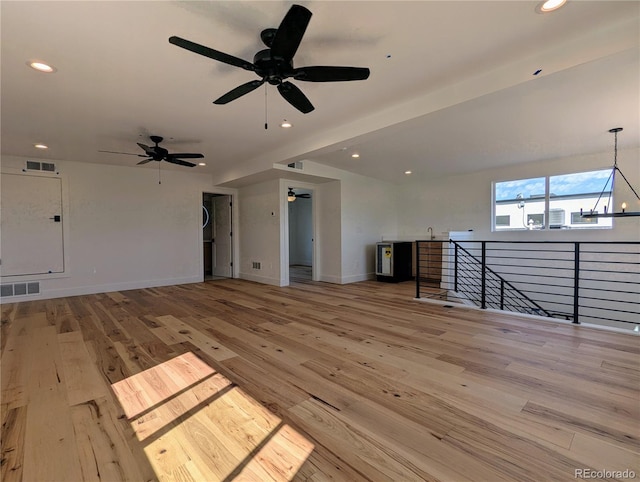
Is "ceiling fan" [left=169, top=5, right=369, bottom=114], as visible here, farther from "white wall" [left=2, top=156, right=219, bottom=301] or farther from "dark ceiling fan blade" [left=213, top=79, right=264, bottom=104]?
"white wall" [left=2, top=156, right=219, bottom=301]

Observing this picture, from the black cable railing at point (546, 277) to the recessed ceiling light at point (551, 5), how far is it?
309 centimetres

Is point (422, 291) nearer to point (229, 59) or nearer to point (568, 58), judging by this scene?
point (568, 58)

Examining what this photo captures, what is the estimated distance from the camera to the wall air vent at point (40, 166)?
529cm

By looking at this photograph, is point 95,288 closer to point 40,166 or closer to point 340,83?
point 40,166

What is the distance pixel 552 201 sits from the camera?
5.86 meters

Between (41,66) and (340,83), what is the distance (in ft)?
8.69

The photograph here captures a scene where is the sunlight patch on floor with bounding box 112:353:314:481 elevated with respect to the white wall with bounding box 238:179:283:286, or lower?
lower

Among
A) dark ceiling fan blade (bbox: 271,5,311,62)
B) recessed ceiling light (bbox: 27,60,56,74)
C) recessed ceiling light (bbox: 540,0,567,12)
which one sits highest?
recessed ceiling light (bbox: 540,0,567,12)

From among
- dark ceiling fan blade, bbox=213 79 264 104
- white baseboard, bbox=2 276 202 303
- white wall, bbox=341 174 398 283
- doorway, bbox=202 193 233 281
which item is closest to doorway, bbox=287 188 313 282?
doorway, bbox=202 193 233 281

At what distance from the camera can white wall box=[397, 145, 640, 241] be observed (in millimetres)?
5098

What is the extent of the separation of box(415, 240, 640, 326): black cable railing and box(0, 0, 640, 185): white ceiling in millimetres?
1968

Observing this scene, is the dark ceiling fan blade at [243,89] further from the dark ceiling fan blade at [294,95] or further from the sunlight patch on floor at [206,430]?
the sunlight patch on floor at [206,430]

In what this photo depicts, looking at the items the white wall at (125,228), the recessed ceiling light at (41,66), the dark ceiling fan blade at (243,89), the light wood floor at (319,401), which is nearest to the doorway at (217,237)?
the white wall at (125,228)

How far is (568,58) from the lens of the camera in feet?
7.75
